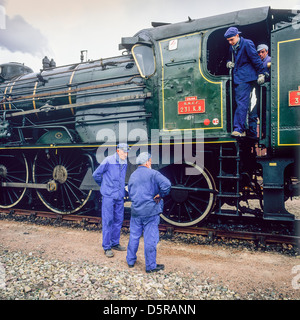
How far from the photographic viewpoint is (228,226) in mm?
5332

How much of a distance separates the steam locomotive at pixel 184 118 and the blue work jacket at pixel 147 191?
1246 mm

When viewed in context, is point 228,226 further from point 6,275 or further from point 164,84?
point 6,275

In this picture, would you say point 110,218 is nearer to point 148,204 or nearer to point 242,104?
point 148,204

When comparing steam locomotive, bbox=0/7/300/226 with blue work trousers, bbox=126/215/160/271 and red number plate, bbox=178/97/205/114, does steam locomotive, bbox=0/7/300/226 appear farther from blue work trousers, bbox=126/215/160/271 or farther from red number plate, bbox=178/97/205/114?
blue work trousers, bbox=126/215/160/271

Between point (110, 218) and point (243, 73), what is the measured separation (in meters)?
3.14

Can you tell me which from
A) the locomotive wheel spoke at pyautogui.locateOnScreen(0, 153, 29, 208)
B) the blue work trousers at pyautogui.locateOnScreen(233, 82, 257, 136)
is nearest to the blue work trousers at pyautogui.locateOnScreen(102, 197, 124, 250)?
the blue work trousers at pyautogui.locateOnScreen(233, 82, 257, 136)

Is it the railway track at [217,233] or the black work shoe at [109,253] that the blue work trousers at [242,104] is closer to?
the railway track at [217,233]

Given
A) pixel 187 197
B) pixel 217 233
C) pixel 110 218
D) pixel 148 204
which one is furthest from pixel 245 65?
pixel 110 218

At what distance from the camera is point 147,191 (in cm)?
357

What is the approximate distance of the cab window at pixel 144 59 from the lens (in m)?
4.88

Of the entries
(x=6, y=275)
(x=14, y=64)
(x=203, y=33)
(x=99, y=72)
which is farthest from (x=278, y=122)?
(x=14, y=64)

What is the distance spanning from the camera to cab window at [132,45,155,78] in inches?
192

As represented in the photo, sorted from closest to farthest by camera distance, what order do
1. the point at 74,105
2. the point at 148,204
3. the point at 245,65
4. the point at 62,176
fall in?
the point at 148,204 < the point at 245,65 < the point at 74,105 < the point at 62,176

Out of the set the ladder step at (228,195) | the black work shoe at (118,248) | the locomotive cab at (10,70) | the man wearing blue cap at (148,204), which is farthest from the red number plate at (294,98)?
the locomotive cab at (10,70)
